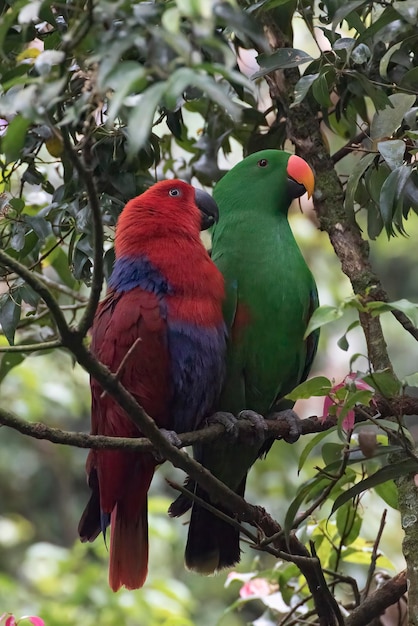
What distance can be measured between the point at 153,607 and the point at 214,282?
5.05ft

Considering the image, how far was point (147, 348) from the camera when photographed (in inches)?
79.2

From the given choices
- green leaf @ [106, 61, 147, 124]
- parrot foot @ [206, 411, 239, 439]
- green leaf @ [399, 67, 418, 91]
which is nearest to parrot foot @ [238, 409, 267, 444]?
parrot foot @ [206, 411, 239, 439]

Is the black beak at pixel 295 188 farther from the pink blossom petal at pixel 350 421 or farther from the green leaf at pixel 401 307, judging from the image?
the green leaf at pixel 401 307

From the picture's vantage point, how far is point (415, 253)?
6461 mm

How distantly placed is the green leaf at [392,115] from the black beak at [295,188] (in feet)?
1.54

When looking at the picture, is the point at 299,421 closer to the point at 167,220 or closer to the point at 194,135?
the point at 167,220

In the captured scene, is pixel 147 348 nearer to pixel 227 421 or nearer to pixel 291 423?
pixel 227 421

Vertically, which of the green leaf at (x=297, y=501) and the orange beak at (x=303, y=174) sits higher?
the orange beak at (x=303, y=174)

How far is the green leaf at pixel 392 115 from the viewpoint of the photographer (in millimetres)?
1767

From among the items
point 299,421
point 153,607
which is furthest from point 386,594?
point 153,607

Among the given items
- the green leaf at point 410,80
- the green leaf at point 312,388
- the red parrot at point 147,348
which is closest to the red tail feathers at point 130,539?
the red parrot at point 147,348

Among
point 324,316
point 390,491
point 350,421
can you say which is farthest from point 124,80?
point 390,491

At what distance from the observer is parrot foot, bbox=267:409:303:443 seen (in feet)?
6.72

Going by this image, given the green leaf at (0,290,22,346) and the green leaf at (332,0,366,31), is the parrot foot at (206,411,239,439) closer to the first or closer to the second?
the green leaf at (0,290,22,346)
